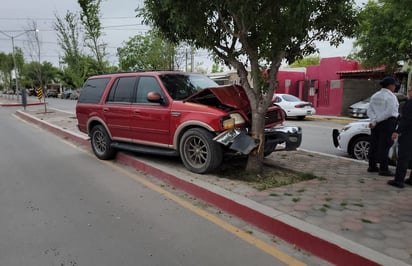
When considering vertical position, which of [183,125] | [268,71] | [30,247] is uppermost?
[268,71]

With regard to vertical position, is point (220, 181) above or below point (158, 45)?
below

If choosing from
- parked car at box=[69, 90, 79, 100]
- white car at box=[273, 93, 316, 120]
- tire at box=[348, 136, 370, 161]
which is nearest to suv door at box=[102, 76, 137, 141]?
tire at box=[348, 136, 370, 161]

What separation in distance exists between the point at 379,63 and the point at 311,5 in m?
17.1

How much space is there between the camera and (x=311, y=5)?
436cm

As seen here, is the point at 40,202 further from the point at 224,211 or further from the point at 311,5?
the point at 311,5

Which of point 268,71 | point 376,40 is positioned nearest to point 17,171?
point 268,71

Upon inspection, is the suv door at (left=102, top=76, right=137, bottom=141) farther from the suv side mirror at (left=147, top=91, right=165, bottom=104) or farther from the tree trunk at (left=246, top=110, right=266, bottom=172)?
the tree trunk at (left=246, top=110, right=266, bottom=172)

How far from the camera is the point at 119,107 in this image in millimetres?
7199

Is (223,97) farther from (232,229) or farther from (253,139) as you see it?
(232,229)

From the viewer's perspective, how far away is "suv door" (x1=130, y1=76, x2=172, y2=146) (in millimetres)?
6320

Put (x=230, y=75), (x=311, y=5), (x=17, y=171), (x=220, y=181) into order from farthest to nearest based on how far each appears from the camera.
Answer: (x=230, y=75) < (x=17, y=171) < (x=220, y=181) < (x=311, y=5)

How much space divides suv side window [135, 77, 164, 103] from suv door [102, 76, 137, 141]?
20 centimetres

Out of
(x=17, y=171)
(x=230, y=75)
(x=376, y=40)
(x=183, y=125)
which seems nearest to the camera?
(x=183, y=125)

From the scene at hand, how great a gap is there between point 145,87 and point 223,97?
1.77 m
